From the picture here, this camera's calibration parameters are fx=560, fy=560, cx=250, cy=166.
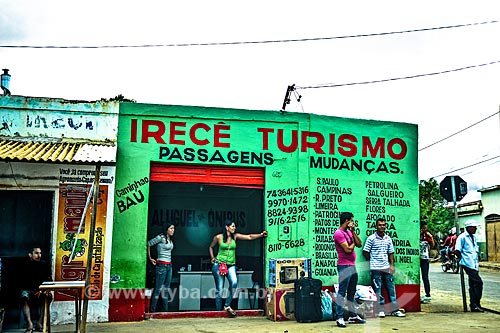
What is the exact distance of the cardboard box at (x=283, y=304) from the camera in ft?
34.2

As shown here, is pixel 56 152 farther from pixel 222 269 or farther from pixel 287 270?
pixel 287 270

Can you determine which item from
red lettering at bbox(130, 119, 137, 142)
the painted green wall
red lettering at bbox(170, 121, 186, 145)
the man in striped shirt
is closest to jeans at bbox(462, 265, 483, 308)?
the painted green wall

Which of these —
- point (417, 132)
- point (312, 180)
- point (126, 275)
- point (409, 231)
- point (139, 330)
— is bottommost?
point (139, 330)

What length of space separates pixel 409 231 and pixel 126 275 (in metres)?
5.99

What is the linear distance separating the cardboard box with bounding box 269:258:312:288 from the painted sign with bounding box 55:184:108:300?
3.18 meters

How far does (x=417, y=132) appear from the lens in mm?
12438

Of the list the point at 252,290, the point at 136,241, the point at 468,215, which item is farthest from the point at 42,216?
the point at 468,215

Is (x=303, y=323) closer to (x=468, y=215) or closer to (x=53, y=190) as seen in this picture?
(x=53, y=190)

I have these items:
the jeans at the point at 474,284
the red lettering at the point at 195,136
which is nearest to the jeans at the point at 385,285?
the jeans at the point at 474,284

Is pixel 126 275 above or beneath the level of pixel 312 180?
beneath

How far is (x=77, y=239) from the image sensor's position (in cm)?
1004

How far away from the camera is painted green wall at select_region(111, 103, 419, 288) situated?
34.7 feet

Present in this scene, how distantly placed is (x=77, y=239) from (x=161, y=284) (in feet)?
6.38

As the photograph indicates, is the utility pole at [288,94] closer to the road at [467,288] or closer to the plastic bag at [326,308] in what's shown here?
the road at [467,288]
